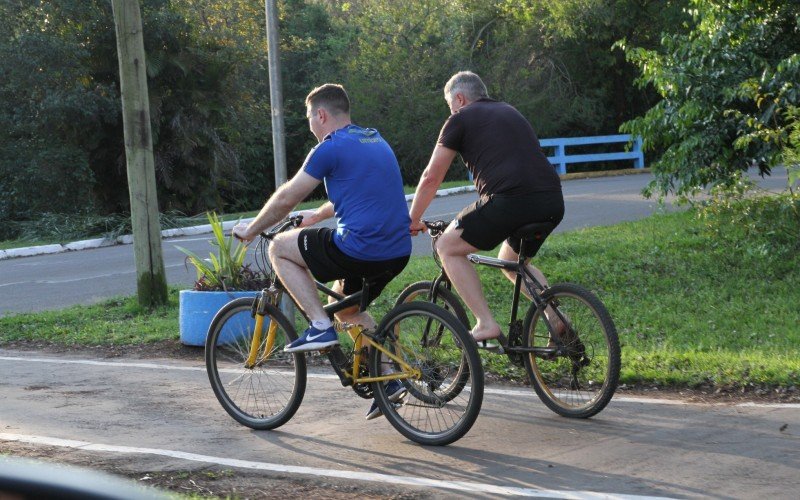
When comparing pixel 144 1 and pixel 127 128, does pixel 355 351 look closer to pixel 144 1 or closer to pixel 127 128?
pixel 127 128

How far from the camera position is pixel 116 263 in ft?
53.7

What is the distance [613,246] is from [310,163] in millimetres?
7582

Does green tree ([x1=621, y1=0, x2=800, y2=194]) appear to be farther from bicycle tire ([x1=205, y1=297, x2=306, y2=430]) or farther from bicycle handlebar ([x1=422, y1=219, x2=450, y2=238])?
bicycle tire ([x1=205, y1=297, x2=306, y2=430])

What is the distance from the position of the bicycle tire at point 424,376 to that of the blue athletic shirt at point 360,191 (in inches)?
15.0

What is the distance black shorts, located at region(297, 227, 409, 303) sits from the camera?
19.0ft

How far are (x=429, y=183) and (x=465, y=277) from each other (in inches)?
24.1

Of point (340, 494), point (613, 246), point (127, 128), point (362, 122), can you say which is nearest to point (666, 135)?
point (613, 246)

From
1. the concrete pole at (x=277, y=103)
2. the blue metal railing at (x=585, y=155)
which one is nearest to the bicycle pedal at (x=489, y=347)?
the concrete pole at (x=277, y=103)

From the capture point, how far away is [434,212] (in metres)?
19.9

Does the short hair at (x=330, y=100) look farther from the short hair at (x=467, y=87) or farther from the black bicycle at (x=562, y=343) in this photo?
the black bicycle at (x=562, y=343)

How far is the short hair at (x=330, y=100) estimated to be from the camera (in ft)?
19.0

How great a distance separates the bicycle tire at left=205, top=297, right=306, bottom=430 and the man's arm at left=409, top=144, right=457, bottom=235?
0.99 meters

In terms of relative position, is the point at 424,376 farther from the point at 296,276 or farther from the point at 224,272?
the point at 224,272

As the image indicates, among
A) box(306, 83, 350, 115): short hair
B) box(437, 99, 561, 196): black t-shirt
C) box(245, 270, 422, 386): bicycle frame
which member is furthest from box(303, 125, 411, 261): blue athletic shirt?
box(437, 99, 561, 196): black t-shirt
